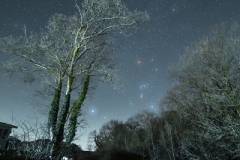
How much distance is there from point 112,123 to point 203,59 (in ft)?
154

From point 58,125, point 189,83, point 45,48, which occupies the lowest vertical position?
point 58,125

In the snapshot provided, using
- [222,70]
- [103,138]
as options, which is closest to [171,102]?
[222,70]

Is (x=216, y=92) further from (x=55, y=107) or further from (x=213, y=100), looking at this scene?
(x=55, y=107)

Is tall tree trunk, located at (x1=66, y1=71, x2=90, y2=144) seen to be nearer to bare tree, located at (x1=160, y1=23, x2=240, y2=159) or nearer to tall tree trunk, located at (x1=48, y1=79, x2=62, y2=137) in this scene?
tall tree trunk, located at (x1=48, y1=79, x2=62, y2=137)

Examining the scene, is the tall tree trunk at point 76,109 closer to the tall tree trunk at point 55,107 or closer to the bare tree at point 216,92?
the tall tree trunk at point 55,107

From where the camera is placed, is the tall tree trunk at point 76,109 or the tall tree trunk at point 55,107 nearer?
the tall tree trunk at point 55,107

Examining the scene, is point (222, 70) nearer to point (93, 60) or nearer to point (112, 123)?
point (93, 60)

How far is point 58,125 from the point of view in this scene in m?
10.5

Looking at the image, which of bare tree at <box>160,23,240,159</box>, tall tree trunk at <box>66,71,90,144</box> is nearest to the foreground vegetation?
bare tree at <box>160,23,240,159</box>

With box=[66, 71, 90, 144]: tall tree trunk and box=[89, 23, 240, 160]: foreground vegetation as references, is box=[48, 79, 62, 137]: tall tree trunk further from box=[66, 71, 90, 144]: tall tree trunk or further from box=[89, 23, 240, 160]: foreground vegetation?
box=[89, 23, 240, 160]: foreground vegetation

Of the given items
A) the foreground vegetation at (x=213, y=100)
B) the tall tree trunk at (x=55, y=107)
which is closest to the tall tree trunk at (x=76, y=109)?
the tall tree trunk at (x=55, y=107)

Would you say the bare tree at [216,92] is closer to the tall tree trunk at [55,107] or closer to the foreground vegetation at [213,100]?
the foreground vegetation at [213,100]

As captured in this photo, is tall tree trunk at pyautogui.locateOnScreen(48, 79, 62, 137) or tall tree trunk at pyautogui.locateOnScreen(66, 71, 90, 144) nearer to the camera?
tall tree trunk at pyautogui.locateOnScreen(48, 79, 62, 137)

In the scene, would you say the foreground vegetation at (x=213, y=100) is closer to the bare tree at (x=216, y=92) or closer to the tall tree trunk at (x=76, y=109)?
the bare tree at (x=216, y=92)
